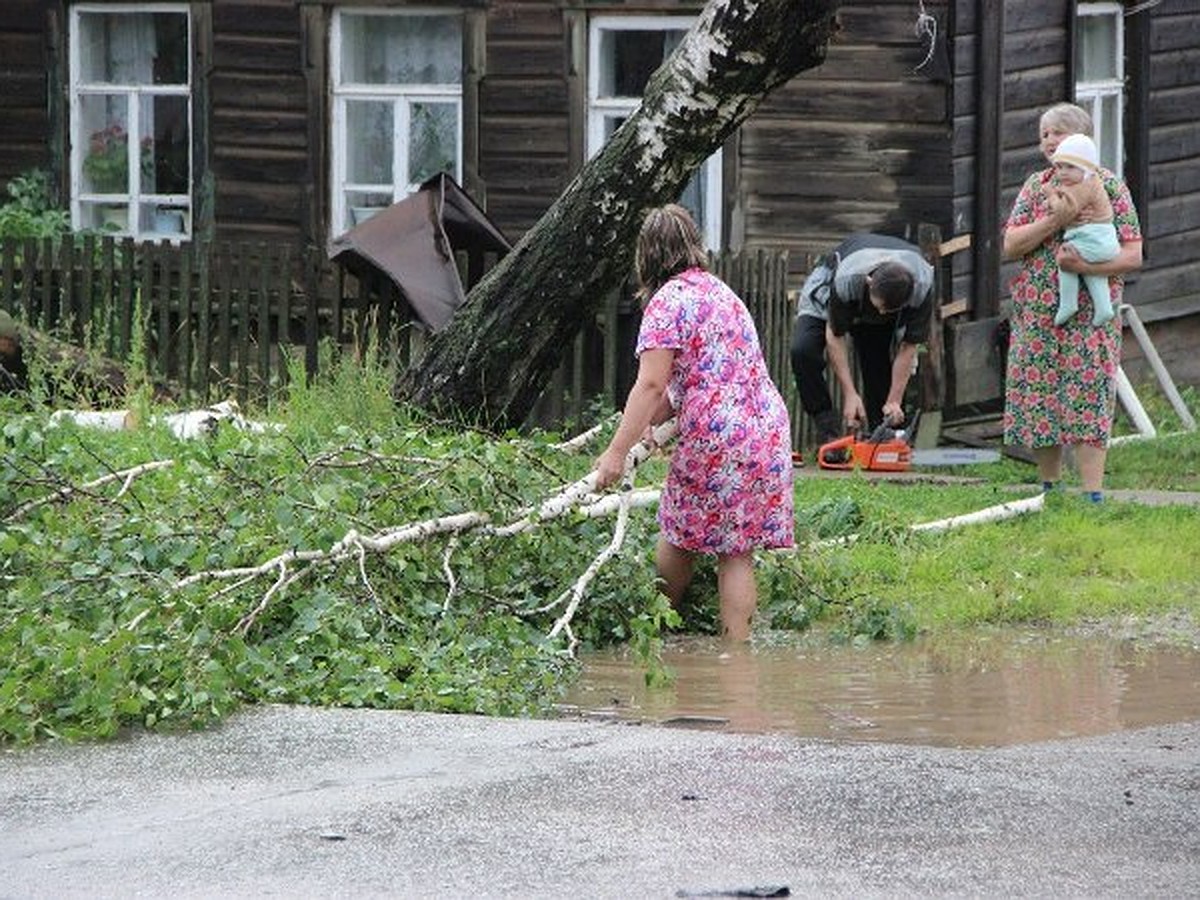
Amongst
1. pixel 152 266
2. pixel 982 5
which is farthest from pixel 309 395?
pixel 982 5

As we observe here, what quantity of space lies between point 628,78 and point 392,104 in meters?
1.68

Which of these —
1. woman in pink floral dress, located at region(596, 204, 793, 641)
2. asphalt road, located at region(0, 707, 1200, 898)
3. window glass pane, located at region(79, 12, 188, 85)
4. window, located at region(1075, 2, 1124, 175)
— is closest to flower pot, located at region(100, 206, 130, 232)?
window glass pane, located at region(79, 12, 188, 85)

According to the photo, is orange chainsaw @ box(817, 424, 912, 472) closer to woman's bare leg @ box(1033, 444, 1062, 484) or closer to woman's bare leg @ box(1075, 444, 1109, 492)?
woman's bare leg @ box(1033, 444, 1062, 484)

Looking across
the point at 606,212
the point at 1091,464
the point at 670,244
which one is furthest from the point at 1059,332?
the point at 670,244

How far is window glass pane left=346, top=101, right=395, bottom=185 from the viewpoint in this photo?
16875mm

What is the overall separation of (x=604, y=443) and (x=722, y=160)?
451 cm

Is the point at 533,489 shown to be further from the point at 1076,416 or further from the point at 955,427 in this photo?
the point at 955,427

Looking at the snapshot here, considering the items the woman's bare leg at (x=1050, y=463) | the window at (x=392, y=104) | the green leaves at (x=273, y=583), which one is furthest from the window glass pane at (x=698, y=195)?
the green leaves at (x=273, y=583)

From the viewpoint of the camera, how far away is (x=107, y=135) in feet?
57.0

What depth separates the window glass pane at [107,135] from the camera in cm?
1734

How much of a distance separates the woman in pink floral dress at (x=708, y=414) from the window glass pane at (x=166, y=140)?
887 cm

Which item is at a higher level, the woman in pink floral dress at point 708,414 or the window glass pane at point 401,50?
the window glass pane at point 401,50

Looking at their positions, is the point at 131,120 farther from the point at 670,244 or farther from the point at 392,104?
the point at 670,244

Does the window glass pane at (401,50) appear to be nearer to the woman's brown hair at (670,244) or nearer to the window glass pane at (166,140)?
the window glass pane at (166,140)
